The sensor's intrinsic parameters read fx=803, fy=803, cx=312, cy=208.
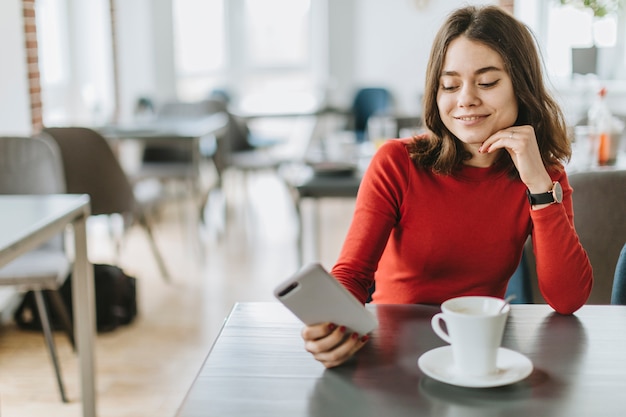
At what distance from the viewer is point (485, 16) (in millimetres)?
1533

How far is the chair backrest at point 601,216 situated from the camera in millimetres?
2029

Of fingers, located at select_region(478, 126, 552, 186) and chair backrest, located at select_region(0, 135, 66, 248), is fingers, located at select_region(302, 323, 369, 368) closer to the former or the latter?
fingers, located at select_region(478, 126, 552, 186)

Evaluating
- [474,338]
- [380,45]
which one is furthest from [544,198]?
[380,45]

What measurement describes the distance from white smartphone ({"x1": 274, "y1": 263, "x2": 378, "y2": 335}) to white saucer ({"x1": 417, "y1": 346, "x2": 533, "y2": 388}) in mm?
94

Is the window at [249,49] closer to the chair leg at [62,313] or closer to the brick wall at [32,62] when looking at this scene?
the brick wall at [32,62]

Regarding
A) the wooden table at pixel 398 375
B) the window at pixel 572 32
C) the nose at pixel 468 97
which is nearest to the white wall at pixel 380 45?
the window at pixel 572 32

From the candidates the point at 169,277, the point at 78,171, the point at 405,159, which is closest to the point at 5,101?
the point at 78,171

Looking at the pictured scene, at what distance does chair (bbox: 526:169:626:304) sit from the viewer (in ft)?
6.66

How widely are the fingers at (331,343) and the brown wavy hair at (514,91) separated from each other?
0.54 meters

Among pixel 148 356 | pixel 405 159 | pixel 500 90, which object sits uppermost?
pixel 500 90

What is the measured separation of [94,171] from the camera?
362 cm

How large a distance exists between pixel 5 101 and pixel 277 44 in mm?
4901

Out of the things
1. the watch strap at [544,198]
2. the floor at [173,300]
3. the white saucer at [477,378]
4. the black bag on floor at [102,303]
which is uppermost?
the watch strap at [544,198]

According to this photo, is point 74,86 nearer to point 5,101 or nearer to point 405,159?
point 5,101
